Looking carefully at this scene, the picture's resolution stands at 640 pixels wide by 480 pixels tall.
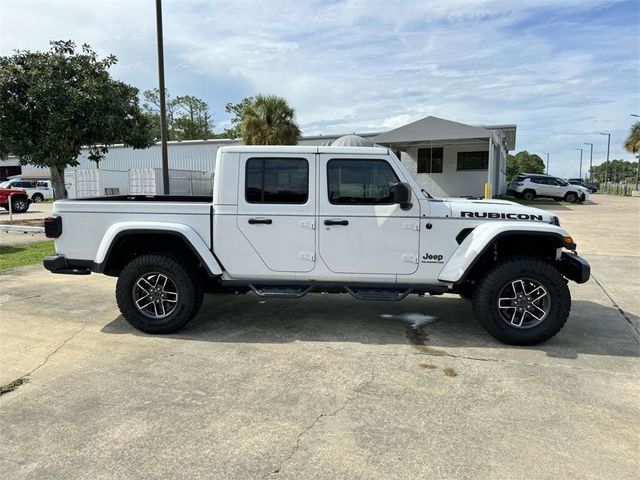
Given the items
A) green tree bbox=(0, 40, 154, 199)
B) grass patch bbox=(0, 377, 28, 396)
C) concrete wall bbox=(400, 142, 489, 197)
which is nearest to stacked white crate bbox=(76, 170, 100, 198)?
green tree bbox=(0, 40, 154, 199)

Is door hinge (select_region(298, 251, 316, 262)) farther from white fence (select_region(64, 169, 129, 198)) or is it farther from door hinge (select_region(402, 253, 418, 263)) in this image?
white fence (select_region(64, 169, 129, 198))

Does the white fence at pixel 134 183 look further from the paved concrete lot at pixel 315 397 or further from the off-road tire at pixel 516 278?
the off-road tire at pixel 516 278

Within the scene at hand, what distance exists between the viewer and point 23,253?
10453 millimetres

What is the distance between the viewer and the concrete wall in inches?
1042

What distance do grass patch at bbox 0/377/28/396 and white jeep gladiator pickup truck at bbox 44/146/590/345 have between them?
1.25 metres

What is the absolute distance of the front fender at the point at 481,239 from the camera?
4609mm

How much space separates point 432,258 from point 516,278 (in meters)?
0.82

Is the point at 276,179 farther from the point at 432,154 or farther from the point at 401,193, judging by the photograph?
the point at 432,154

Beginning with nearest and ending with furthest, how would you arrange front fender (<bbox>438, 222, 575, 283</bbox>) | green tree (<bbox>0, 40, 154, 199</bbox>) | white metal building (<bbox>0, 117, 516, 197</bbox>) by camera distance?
front fender (<bbox>438, 222, 575, 283</bbox>) < green tree (<bbox>0, 40, 154, 199</bbox>) < white metal building (<bbox>0, 117, 516, 197</bbox>)

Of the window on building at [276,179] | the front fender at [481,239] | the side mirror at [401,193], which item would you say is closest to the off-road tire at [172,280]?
the window on building at [276,179]

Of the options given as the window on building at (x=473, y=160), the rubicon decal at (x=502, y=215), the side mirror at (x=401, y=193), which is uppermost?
the window on building at (x=473, y=160)

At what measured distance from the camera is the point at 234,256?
5.03 meters

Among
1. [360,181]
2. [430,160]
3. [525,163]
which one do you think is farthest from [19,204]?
[525,163]

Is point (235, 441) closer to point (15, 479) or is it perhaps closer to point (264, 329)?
point (15, 479)
